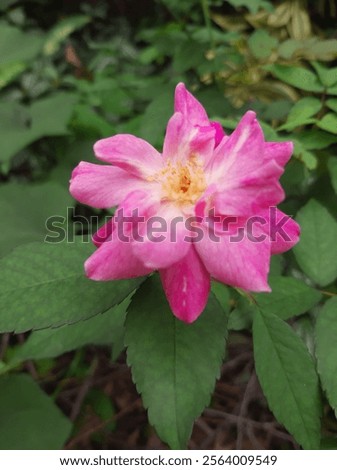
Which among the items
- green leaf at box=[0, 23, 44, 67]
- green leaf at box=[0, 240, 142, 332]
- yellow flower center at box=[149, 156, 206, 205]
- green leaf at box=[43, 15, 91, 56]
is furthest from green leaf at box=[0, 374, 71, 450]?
green leaf at box=[43, 15, 91, 56]

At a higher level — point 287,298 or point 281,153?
point 281,153

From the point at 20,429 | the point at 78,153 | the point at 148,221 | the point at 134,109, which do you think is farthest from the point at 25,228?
the point at 148,221

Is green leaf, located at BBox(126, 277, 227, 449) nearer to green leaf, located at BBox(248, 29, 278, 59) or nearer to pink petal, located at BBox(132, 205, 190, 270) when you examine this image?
pink petal, located at BBox(132, 205, 190, 270)

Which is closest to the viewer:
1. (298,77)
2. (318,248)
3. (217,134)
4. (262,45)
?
(217,134)

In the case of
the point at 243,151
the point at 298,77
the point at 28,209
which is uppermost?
the point at 243,151

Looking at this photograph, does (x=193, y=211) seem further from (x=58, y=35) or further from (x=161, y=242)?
(x=58, y=35)

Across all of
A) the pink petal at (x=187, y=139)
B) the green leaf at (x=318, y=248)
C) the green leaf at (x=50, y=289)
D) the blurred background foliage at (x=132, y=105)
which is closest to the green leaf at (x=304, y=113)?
the blurred background foliage at (x=132, y=105)

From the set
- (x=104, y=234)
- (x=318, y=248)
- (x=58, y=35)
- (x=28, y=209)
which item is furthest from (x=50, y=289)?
(x=58, y=35)
